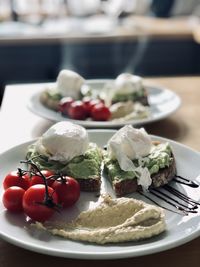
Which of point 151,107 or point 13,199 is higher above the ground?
point 13,199

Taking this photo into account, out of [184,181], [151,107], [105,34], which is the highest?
[184,181]

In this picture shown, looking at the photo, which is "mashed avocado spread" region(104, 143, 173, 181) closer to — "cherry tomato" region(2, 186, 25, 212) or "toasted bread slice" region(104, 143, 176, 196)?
"toasted bread slice" region(104, 143, 176, 196)

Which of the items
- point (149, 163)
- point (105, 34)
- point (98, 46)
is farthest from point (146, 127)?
point (98, 46)

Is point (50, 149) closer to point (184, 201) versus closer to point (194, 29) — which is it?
point (184, 201)

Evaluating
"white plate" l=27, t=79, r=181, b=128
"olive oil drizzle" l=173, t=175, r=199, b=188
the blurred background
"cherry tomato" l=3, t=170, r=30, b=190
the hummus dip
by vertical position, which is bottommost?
the blurred background

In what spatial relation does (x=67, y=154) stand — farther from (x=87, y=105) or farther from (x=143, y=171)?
(x=87, y=105)

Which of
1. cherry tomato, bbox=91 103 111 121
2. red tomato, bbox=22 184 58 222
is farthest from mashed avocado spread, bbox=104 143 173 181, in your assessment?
cherry tomato, bbox=91 103 111 121
